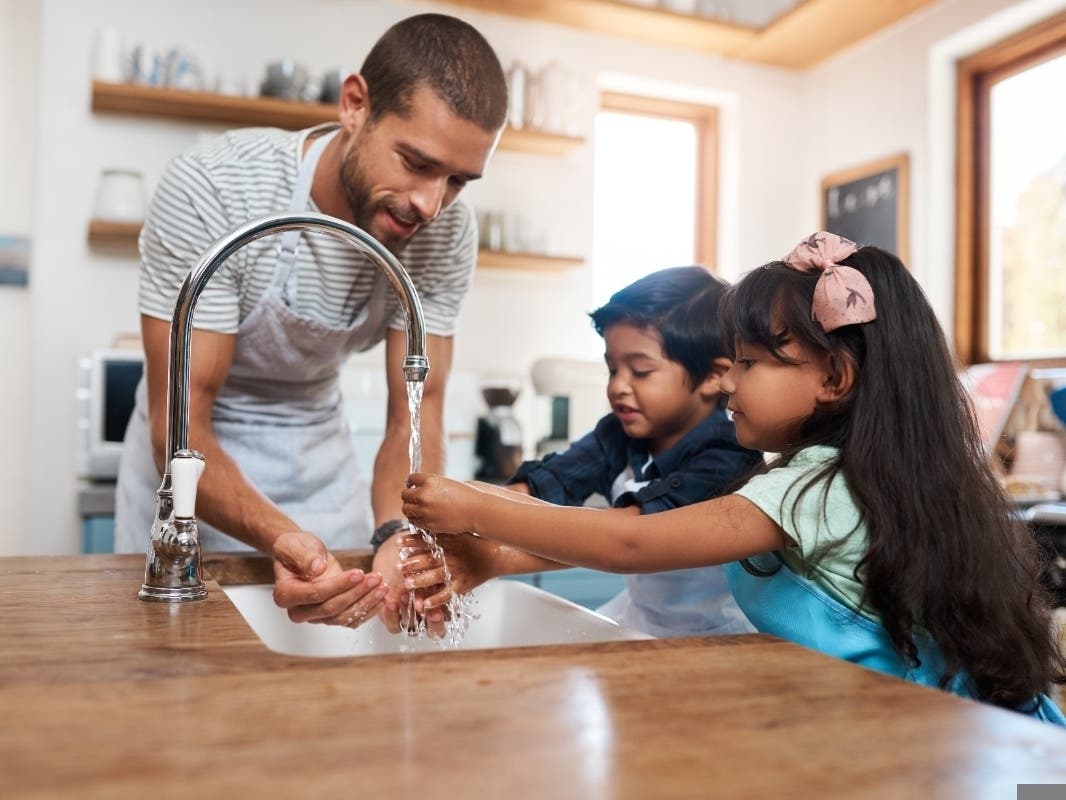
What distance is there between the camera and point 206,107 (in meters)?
2.86

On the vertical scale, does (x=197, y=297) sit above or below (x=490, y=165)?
below

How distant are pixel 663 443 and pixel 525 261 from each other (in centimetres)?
194

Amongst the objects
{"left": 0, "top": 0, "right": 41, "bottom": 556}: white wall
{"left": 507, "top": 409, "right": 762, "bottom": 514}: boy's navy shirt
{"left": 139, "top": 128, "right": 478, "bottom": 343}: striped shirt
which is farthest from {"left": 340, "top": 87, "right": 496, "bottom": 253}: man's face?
{"left": 0, "top": 0, "right": 41, "bottom": 556}: white wall

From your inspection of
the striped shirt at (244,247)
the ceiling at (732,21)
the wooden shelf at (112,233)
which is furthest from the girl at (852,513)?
the ceiling at (732,21)

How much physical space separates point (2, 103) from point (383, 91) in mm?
2173

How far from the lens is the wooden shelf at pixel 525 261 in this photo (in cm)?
315

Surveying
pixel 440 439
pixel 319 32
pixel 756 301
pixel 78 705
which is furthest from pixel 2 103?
pixel 78 705

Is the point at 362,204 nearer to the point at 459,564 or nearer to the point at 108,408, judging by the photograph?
the point at 459,564

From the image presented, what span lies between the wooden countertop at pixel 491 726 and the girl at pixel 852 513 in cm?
16

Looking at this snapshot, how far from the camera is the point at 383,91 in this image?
132cm

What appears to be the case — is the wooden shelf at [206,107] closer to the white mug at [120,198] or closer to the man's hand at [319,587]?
the white mug at [120,198]

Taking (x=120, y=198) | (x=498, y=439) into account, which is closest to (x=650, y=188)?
(x=498, y=439)

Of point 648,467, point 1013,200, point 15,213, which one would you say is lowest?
point 648,467

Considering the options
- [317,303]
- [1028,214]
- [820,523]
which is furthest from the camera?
[1028,214]
